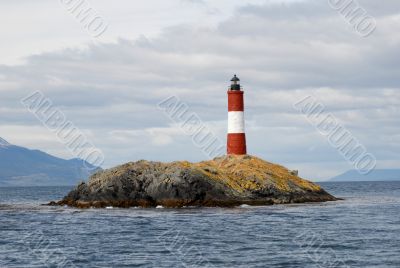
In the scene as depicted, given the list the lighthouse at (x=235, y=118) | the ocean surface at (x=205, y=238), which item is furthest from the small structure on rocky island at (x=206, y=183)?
the ocean surface at (x=205, y=238)

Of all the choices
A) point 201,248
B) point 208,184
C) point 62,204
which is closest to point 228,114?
point 208,184

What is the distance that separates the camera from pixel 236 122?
2916 inches

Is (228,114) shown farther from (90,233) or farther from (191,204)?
(90,233)

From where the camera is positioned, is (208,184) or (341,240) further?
(208,184)

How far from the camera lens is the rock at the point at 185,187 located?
6638cm

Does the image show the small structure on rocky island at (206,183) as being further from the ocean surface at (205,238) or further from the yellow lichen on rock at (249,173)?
the ocean surface at (205,238)

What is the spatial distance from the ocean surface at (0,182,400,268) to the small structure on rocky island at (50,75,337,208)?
366cm

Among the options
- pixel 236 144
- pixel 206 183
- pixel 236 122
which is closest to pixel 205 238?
pixel 206 183

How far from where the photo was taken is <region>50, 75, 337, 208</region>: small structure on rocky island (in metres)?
66.4

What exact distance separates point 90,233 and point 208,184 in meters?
21.5

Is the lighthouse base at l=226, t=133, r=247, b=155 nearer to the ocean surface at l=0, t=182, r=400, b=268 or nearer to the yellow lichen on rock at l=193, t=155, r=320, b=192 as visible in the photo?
the yellow lichen on rock at l=193, t=155, r=320, b=192

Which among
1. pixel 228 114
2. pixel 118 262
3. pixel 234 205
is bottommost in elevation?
pixel 118 262

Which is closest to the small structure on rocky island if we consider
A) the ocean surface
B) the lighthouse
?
the lighthouse

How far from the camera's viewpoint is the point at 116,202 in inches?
2702
